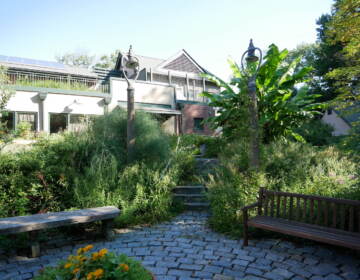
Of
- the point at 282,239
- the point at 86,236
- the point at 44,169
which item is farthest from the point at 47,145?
the point at 282,239

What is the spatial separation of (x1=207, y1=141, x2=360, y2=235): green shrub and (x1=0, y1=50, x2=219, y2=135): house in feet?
12.1

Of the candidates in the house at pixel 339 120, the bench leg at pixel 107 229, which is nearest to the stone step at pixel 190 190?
the bench leg at pixel 107 229

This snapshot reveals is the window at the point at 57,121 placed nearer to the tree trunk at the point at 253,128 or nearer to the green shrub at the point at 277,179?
the green shrub at the point at 277,179

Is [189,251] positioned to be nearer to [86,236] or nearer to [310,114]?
[86,236]

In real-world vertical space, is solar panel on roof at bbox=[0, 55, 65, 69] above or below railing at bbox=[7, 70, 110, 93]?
above

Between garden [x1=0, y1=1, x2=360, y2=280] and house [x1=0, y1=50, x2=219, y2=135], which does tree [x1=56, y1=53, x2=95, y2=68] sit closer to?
house [x1=0, y1=50, x2=219, y2=135]

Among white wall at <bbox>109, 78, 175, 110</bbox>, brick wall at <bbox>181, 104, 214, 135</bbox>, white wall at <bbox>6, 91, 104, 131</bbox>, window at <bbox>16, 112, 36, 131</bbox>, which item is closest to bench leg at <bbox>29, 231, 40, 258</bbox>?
white wall at <bbox>6, 91, 104, 131</bbox>

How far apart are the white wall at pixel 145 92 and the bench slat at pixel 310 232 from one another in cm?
1317

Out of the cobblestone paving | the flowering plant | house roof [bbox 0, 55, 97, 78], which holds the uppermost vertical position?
house roof [bbox 0, 55, 97, 78]

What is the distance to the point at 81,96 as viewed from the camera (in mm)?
14859

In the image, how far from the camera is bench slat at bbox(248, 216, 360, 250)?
3.45 m

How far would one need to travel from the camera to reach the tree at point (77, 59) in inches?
1494

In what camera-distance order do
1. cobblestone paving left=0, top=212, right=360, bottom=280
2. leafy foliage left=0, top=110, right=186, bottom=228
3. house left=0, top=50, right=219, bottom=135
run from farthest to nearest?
house left=0, top=50, right=219, bottom=135 → leafy foliage left=0, top=110, right=186, bottom=228 → cobblestone paving left=0, top=212, right=360, bottom=280

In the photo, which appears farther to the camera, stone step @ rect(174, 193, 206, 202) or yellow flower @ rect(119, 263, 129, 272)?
stone step @ rect(174, 193, 206, 202)
